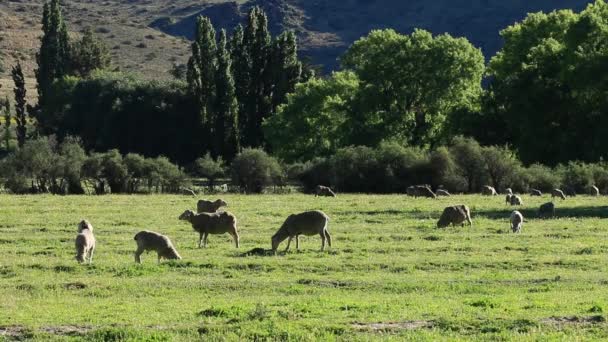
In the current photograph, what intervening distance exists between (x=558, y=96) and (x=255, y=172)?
21.3 m

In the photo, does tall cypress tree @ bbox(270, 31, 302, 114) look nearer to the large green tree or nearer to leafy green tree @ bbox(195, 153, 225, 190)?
leafy green tree @ bbox(195, 153, 225, 190)

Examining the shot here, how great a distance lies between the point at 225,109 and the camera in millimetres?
84250

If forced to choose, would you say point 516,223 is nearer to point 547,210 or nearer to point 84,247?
point 547,210

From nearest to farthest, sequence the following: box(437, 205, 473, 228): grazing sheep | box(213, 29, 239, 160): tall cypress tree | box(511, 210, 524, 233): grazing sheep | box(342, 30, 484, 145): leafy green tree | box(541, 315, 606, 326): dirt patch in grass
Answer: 1. box(541, 315, 606, 326): dirt patch in grass
2. box(511, 210, 524, 233): grazing sheep
3. box(437, 205, 473, 228): grazing sheep
4. box(342, 30, 484, 145): leafy green tree
5. box(213, 29, 239, 160): tall cypress tree

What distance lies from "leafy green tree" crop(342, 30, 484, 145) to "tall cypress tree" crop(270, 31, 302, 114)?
12.2 metres

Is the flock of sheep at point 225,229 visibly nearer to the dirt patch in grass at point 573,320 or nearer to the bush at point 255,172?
the dirt patch in grass at point 573,320

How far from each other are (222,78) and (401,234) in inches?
2141

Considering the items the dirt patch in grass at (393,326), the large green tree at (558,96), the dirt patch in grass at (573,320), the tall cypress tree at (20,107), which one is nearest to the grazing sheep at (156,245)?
the dirt patch in grass at (393,326)

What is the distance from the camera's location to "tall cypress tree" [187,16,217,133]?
85.9 m

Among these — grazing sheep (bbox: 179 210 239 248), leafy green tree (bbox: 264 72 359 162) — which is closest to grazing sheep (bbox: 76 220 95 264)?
grazing sheep (bbox: 179 210 239 248)

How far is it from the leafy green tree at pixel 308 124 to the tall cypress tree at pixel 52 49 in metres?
26.3

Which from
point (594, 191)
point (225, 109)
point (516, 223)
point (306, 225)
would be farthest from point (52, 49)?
point (306, 225)

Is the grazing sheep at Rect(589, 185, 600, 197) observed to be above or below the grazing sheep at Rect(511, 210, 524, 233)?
above

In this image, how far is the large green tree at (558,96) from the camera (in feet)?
195
